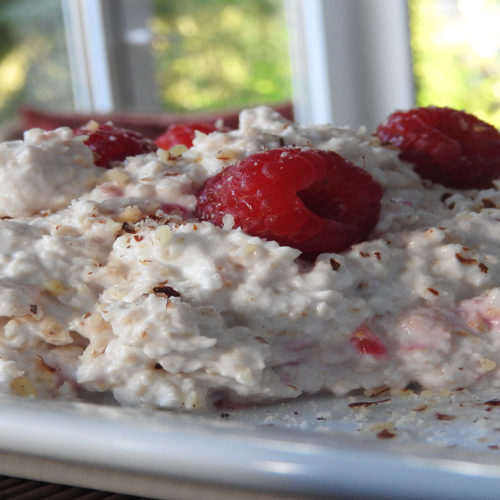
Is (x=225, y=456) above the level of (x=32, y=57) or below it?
below

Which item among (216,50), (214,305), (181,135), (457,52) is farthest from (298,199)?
(457,52)

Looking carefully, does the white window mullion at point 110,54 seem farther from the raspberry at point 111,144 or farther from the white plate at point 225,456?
the white plate at point 225,456

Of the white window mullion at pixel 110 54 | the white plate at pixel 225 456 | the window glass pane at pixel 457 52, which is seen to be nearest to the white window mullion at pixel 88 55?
the white window mullion at pixel 110 54

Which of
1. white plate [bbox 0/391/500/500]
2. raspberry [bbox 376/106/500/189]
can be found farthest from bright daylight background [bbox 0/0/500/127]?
white plate [bbox 0/391/500/500]

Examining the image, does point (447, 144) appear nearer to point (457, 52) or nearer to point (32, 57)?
point (32, 57)

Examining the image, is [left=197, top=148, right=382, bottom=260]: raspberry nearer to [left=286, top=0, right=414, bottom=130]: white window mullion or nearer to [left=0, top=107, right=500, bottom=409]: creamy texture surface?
[left=0, top=107, right=500, bottom=409]: creamy texture surface

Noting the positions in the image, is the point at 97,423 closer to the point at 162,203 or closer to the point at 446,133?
the point at 162,203

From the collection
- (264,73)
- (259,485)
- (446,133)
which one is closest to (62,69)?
(264,73)
